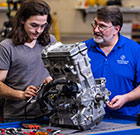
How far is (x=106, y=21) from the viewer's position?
8.05 ft

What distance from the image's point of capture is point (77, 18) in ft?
17.8

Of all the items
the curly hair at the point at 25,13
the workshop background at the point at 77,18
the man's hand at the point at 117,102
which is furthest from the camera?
the workshop background at the point at 77,18

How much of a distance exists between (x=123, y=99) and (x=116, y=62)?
29 centimetres

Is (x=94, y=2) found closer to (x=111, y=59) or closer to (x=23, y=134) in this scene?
(x=111, y=59)

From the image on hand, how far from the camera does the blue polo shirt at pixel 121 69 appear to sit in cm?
243

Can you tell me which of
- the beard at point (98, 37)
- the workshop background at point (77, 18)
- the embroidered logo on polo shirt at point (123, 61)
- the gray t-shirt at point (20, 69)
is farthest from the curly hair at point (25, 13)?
the workshop background at point (77, 18)

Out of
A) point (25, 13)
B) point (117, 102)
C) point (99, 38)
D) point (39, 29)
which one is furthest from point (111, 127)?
point (25, 13)

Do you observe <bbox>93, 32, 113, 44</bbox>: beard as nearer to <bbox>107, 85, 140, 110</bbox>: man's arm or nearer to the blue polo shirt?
the blue polo shirt

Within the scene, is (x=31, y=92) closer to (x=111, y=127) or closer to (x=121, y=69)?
(x=111, y=127)

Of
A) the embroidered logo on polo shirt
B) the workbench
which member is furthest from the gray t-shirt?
the embroidered logo on polo shirt

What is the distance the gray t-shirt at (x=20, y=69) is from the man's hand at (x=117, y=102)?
56 centimetres

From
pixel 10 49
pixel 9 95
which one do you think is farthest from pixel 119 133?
pixel 10 49

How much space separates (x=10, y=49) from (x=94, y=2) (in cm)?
311

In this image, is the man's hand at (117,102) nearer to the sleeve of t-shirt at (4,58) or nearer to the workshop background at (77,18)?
the sleeve of t-shirt at (4,58)
